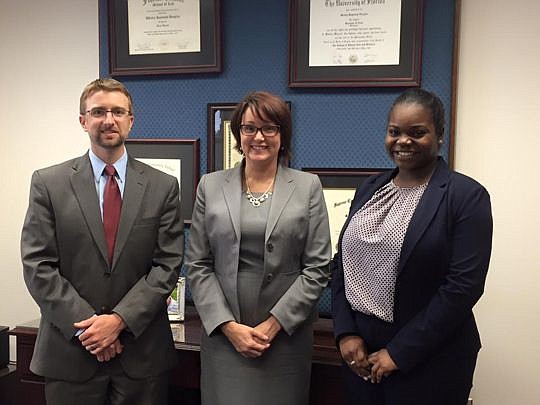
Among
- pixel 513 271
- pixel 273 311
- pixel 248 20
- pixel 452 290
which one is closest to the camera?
pixel 452 290

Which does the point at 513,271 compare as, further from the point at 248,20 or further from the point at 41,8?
the point at 41,8

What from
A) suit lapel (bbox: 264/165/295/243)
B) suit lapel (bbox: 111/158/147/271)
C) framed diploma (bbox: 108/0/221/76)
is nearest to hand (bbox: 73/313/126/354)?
suit lapel (bbox: 111/158/147/271)

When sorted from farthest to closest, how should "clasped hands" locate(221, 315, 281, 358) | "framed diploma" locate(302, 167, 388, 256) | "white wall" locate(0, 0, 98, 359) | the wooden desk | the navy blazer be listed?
"white wall" locate(0, 0, 98, 359) < "framed diploma" locate(302, 167, 388, 256) < the wooden desk < "clasped hands" locate(221, 315, 281, 358) < the navy blazer

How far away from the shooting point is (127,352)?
69.2 inches

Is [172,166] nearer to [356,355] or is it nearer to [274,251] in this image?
[274,251]

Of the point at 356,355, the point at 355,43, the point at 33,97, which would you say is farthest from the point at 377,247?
the point at 33,97

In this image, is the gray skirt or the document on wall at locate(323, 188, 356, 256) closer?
the gray skirt

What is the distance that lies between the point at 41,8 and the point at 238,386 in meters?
2.11

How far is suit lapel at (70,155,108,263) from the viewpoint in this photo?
1.72 metres

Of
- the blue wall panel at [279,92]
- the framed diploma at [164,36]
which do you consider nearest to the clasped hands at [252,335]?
the blue wall panel at [279,92]

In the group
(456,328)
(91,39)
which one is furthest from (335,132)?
(91,39)

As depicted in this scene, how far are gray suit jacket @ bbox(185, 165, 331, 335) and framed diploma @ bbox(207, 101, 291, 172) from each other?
1.99 feet

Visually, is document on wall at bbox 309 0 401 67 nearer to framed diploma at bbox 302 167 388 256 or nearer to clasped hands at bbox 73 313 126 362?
framed diploma at bbox 302 167 388 256

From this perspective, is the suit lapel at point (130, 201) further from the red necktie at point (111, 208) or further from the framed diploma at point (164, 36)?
the framed diploma at point (164, 36)
